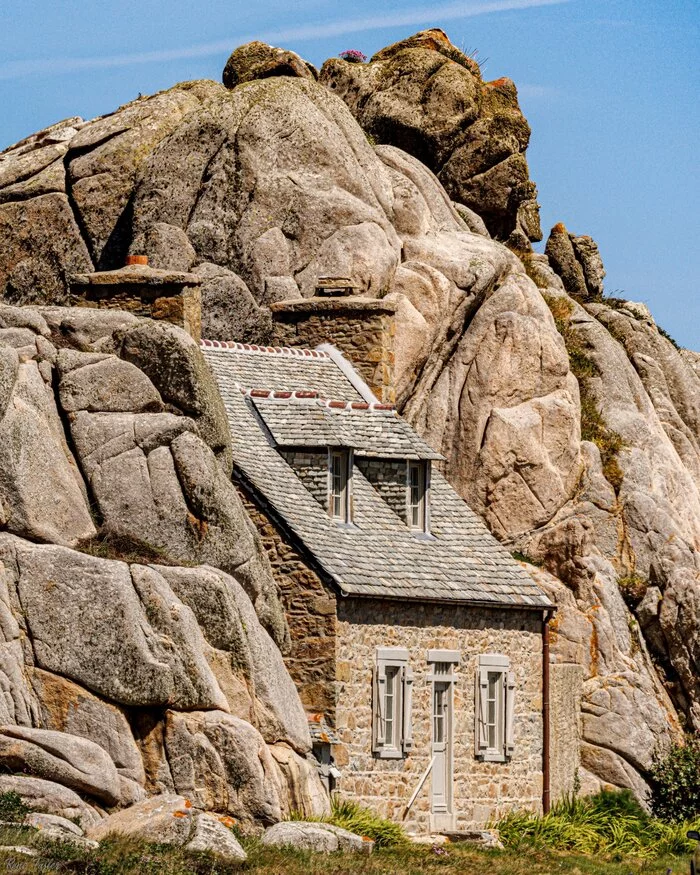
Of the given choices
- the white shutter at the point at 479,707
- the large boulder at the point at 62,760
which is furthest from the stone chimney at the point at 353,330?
the large boulder at the point at 62,760

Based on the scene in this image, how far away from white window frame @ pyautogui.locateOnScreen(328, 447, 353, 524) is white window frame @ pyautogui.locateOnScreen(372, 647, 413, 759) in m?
3.06

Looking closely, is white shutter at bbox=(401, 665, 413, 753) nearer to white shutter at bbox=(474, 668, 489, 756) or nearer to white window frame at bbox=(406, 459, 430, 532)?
white shutter at bbox=(474, 668, 489, 756)

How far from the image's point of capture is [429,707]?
1310 inches

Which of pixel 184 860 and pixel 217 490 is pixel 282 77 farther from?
pixel 184 860

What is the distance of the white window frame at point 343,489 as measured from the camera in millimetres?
34438

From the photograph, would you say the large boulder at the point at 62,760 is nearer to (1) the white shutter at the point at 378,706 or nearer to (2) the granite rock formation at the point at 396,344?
(2) the granite rock formation at the point at 396,344

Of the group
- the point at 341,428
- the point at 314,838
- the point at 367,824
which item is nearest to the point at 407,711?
the point at 367,824

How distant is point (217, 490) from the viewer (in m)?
29.6

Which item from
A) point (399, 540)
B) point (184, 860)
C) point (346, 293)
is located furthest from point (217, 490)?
point (346, 293)

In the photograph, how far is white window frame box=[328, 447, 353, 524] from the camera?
34.4 metres

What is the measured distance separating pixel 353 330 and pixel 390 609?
9.03 meters

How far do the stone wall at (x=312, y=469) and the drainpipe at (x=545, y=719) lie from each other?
505 centimetres

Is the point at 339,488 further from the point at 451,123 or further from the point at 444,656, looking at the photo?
the point at 451,123

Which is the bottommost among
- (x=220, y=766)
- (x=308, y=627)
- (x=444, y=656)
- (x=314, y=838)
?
(x=314, y=838)
